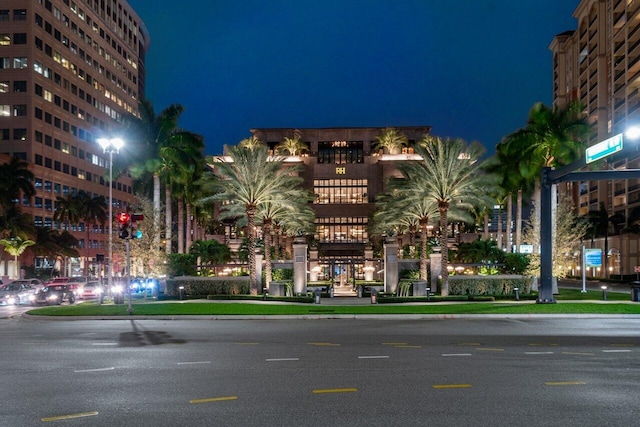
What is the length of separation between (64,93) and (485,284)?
90343 mm

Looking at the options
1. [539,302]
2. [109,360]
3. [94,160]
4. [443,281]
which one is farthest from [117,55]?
[109,360]

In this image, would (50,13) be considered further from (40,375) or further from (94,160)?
(40,375)

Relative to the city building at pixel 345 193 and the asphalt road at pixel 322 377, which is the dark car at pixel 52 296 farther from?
the city building at pixel 345 193

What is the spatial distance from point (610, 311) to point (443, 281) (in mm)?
12720

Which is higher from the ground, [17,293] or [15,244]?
[15,244]

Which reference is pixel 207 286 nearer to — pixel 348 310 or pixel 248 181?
pixel 248 181

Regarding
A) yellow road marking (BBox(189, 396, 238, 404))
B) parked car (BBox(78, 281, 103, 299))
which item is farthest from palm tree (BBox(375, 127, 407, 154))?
yellow road marking (BBox(189, 396, 238, 404))

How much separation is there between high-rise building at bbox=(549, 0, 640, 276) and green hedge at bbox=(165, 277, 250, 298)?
187 ft

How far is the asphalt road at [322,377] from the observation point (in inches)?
371

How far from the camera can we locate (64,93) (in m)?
106

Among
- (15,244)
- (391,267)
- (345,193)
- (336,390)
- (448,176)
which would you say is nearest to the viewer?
(336,390)

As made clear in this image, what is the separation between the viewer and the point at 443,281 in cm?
3988

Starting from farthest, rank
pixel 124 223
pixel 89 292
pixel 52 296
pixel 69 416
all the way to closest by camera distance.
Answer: pixel 89 292 < pixel 52 296 < pixel 124 223 < pixel 69 416

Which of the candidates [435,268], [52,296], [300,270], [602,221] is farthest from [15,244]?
[602,221]
